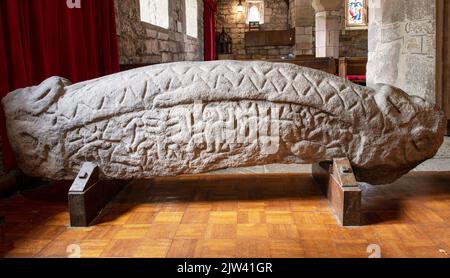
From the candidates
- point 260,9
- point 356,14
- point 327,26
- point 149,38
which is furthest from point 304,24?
point 149,38

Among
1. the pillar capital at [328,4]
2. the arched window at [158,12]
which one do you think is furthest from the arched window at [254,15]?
the arched window at [158,12]

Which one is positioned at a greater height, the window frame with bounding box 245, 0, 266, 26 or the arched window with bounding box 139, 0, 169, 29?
the window frame with bounding box 245, 0, 266, 26

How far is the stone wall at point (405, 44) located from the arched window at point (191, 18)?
6049mm

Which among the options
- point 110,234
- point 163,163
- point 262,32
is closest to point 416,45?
point 163,163

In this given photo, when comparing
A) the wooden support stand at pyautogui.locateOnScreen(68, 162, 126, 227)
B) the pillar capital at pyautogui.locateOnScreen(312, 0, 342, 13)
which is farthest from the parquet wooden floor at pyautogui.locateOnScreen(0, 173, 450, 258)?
the pillar capital at pyautogui.locateOnScreen(312, 0, 342, 13)

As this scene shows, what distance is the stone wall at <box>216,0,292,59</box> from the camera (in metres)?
15.5

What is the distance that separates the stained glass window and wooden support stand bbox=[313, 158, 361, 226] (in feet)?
44.5

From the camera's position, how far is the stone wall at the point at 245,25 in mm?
15453

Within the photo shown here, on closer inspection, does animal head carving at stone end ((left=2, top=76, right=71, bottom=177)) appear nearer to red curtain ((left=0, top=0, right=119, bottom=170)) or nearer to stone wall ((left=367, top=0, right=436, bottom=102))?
red curtain ((left=0, top=0, right=119, bottom=170))

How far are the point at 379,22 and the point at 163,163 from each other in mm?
3152

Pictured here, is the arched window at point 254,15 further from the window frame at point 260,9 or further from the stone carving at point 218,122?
the stone carving at point 218,122

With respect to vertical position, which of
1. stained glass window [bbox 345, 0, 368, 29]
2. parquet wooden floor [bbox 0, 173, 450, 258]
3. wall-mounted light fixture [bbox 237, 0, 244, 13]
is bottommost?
parquet wooden floor [bbox 0, 173, 450, 258]

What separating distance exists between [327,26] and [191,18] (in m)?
3.07

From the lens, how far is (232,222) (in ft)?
7.63
